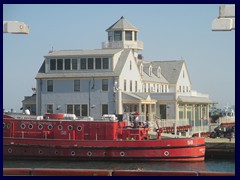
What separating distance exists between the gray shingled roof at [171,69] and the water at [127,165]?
18.7 metres

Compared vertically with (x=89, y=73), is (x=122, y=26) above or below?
above

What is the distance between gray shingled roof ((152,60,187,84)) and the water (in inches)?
736

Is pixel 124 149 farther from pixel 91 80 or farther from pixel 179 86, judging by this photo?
pixel 179 86

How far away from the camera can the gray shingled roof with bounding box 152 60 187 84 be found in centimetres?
4581

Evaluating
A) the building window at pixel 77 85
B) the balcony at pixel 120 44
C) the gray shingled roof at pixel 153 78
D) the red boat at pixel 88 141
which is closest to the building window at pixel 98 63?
the building window at pixel 77 85

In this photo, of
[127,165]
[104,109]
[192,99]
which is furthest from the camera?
[192,99]

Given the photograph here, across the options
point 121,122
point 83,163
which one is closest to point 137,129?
point 121,122

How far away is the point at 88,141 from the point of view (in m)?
27.4

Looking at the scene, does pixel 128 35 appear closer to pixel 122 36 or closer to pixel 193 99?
pixel 122 36

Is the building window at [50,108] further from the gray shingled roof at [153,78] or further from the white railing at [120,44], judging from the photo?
the gray shingled roof at [153,78]

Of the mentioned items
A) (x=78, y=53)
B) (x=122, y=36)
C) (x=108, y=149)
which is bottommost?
(x=108, y=149)

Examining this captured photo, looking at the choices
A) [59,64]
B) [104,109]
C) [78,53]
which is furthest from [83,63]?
[104,109]

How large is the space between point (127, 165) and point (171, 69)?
2161cm

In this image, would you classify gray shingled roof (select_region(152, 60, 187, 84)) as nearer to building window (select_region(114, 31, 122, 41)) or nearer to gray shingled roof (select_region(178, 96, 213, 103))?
gray shingled roof (select_region(178, 96, 213, 103))
